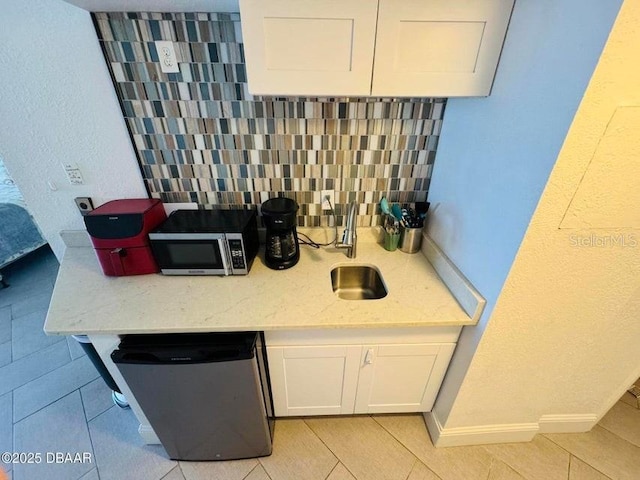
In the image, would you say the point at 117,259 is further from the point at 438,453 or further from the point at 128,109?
the point at 438,453

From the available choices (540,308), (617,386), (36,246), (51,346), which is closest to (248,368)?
(540,308)

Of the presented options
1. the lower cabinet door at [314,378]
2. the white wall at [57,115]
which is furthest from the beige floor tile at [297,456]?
the white wall at [57,115]

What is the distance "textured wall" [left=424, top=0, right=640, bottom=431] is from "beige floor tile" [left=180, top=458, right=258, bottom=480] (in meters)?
0.99

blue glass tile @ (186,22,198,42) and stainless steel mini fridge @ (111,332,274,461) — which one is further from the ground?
blue glass tile @ (186,22,198,42)

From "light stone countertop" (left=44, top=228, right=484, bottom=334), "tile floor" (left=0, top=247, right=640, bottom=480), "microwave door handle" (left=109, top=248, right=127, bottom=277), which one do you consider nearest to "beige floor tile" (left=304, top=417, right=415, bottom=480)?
"tile floor" (left=0, top=247, right=640, bottom=480)

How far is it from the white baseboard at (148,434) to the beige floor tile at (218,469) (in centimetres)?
19

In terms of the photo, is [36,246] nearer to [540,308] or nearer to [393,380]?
[393,380]

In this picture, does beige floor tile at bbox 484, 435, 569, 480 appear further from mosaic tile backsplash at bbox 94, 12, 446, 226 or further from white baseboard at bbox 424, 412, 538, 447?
mosaic tile backsplash at bbox 94, 12, 446, 226

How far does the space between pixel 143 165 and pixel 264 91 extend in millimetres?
808

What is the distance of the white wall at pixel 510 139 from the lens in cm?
66

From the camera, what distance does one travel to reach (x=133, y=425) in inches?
58.0

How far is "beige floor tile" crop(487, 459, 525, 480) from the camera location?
1.27 meters

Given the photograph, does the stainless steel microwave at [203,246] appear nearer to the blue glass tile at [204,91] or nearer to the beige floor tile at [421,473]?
the blue glass tile at [204,91]

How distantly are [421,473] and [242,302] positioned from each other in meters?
1.19
